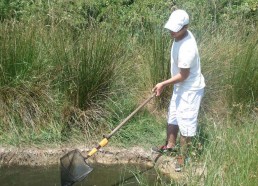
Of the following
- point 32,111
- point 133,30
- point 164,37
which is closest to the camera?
point 32,111

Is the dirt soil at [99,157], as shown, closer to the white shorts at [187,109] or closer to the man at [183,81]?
the man at [183,81]

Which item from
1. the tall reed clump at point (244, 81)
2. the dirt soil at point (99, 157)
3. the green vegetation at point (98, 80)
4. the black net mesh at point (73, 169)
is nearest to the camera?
the black net mesh at point (73, 169)

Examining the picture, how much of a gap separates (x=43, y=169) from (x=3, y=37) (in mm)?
1515

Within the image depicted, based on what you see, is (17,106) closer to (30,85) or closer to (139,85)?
(30,85)

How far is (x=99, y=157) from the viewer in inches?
222

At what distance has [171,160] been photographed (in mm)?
5512

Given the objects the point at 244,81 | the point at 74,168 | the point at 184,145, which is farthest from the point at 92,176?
the point at 244,81

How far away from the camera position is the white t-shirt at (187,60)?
485 cm

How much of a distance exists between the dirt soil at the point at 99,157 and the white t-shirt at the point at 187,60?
2.98ft

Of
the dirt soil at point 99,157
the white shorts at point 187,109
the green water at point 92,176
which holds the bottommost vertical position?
the green water at point 92,176

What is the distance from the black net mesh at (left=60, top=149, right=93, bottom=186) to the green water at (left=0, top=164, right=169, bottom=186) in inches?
7.8

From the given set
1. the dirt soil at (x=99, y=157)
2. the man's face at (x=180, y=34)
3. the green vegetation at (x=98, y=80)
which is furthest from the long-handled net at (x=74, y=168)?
the man's face at (x=180, y=34)

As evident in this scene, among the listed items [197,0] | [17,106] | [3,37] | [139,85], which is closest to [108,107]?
[139,85]

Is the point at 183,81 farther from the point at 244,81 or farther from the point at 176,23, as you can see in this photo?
the point at 244,81
